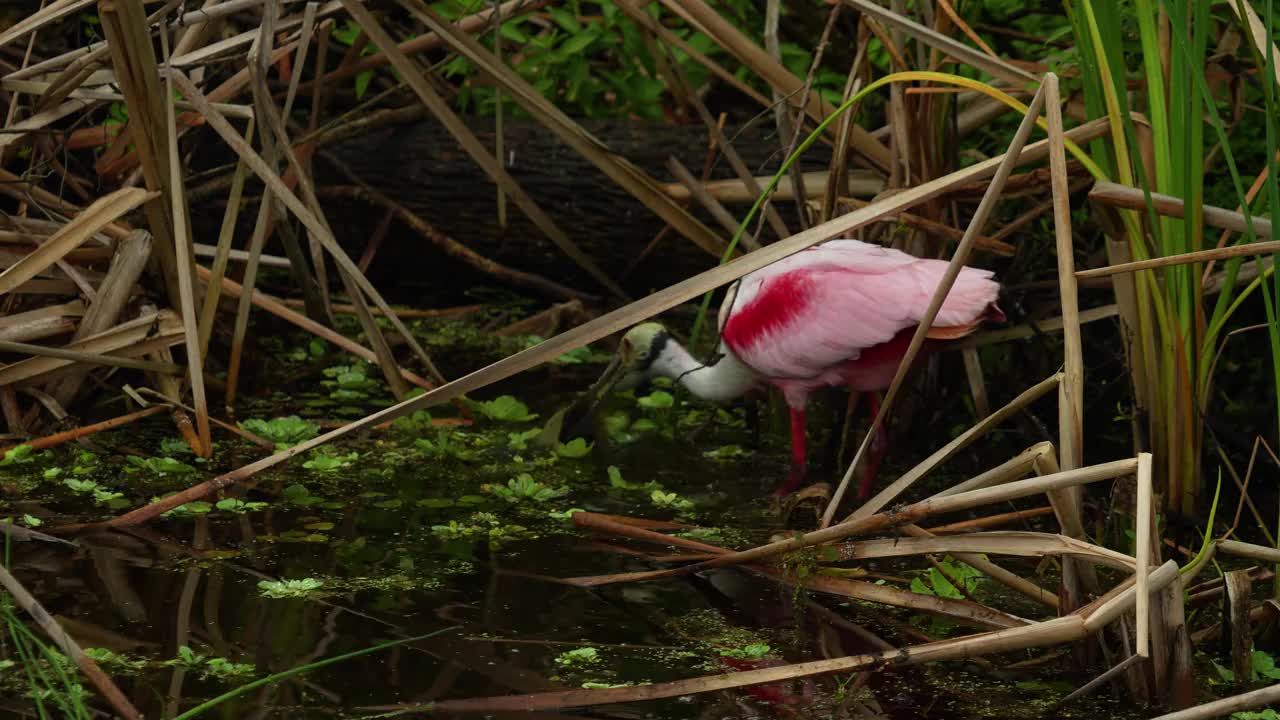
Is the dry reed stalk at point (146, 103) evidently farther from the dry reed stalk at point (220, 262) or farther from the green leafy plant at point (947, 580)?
the green leafy plant at point (947, 580)

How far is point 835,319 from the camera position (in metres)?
3.82

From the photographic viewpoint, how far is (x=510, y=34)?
6562 millimetres

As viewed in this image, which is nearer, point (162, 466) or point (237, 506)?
point (237, 506)

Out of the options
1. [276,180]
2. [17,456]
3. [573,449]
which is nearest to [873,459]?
[573,449]

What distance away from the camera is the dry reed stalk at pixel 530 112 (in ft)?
11.9

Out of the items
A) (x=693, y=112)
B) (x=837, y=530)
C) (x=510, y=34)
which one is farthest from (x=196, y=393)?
(x=693, y=112)

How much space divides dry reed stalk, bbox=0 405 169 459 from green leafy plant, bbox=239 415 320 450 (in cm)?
28

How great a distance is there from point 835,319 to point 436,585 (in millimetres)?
1343

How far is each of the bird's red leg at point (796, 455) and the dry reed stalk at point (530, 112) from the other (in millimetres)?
582

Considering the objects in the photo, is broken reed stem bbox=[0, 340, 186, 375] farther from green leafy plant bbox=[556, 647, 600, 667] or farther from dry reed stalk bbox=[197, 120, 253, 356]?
green leafy plant bbox=[556, 647, 600, 667]

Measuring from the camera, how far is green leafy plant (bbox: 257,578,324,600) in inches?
120

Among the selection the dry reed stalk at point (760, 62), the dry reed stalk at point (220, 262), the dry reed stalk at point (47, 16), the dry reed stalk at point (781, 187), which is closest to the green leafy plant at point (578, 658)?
the dry reed stalk at point (760, 62)

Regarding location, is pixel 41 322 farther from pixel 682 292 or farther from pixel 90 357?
pixel 682 292

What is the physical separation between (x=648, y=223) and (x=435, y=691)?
3742mm
